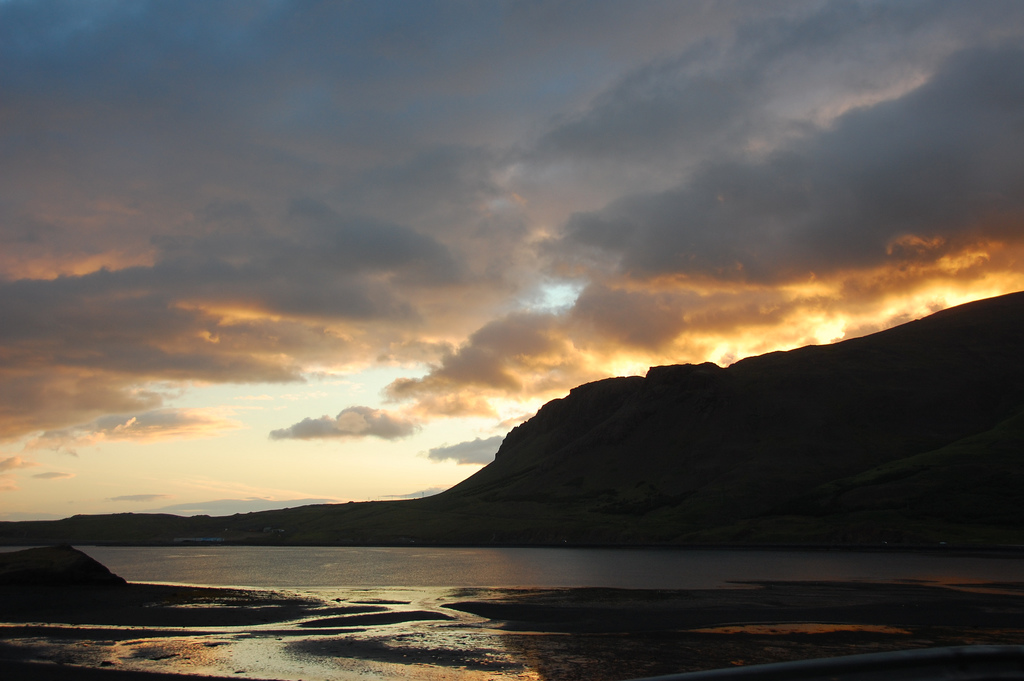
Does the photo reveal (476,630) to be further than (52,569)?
No

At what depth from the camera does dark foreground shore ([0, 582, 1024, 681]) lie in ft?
108

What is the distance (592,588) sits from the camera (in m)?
79.2

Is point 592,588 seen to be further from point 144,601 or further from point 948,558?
point 948,558

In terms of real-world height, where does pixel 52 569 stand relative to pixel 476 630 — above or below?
above

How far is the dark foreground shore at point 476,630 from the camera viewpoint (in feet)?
108

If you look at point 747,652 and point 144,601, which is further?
point 144,601

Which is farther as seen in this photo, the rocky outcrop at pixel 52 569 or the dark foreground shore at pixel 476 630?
the rocky outcrop at pixel 52 569

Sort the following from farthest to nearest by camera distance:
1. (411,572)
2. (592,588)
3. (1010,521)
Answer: (1010,521)
(411,572)
(592,588)

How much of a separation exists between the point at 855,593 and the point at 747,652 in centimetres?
4015

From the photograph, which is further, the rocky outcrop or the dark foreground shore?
the rocky outcrop

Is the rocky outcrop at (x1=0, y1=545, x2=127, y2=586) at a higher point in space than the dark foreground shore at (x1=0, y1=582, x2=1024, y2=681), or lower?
higher

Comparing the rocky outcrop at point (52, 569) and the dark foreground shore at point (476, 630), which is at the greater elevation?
the rocky outcrop at point (52, 569)

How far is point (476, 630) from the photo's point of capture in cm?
4606

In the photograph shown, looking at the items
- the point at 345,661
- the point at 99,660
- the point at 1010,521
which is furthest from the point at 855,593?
the point at 1010,521
